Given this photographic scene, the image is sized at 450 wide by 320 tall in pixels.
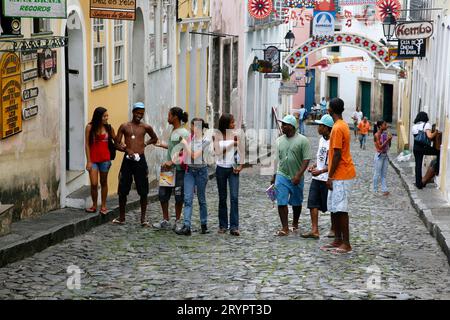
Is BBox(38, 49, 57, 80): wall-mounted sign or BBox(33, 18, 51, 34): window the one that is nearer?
BBox(33, 18, 51, 34): window

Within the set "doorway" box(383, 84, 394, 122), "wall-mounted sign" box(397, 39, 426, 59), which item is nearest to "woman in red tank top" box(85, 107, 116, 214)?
"wall-mounted sign" box(397, 39, 426, 59)

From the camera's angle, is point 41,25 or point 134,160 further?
point 134,160

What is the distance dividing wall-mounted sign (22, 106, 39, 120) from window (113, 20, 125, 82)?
4.68 metres

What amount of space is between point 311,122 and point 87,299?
47.8 m

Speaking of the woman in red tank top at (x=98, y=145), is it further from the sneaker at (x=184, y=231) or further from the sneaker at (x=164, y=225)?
the sneaker at (x=184, y=231)

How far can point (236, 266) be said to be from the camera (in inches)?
395

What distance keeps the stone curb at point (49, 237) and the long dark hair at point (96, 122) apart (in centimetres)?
107

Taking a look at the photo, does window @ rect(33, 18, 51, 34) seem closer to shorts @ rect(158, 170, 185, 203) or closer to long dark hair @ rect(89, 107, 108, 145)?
long dark hair @ rect(89, 107, 108, 145)

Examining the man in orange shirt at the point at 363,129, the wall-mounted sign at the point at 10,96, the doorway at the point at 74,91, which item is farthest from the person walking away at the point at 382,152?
the man in orange shirt at the point at 363,129

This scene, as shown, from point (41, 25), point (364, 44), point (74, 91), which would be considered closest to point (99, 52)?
point (74, 91)

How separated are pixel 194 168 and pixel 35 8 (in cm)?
291

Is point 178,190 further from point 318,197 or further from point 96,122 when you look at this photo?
point 318,197

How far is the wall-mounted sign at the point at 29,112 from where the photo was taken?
1187 centimetres

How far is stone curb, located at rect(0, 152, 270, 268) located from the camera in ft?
32.2
